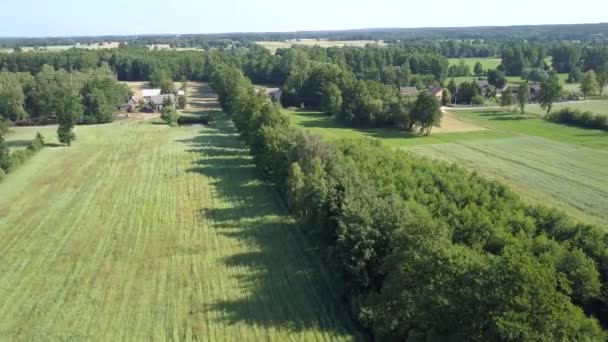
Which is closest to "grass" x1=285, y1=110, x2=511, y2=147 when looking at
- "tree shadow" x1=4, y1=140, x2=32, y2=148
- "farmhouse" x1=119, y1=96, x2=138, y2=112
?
"farmhouse" x1=119, y1=96, x2=138, y2=112

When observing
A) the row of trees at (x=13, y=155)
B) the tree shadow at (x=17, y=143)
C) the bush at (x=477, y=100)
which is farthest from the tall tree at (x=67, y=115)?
the bush at (x=477, y=100)

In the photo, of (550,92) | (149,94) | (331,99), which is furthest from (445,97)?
(149,94)

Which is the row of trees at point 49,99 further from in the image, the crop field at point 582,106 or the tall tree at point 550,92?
the crop field at point 582,106

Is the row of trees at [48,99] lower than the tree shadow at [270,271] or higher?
higher

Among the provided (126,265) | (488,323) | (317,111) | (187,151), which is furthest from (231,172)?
(317,111)

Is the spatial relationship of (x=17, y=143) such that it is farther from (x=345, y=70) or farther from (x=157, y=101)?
(x=345, y=70)
